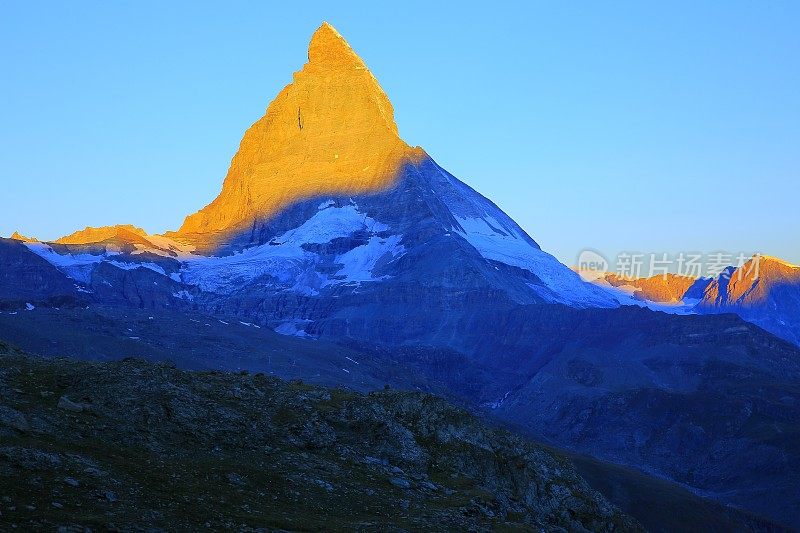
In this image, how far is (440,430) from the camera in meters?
63.8

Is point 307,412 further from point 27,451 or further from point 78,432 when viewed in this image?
point 27,451

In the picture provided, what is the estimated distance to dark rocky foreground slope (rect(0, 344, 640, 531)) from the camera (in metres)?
42.4

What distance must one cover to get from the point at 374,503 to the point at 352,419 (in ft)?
34.4

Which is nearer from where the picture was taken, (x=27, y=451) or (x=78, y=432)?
(x=27, y=451)

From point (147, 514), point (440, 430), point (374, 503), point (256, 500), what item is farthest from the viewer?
point (440, 430)

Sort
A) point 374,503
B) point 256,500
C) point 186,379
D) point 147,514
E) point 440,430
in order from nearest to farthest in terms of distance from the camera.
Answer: point 147,514 < point 256,500 < point 374,503 < point 186,379 < point 440,430

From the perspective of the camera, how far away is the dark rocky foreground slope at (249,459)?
42406 millimetres

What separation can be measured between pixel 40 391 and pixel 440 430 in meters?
22.3

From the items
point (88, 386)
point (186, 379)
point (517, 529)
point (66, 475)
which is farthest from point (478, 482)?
point (66, 475)

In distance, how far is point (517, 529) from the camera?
5275cm

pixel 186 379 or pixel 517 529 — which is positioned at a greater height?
pixel 186 379

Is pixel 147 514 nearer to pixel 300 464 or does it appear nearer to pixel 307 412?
pixel 300 464

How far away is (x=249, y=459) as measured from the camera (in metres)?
51.5

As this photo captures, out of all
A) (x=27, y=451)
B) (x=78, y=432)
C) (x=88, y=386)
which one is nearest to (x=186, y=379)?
(x=88, y=386)
